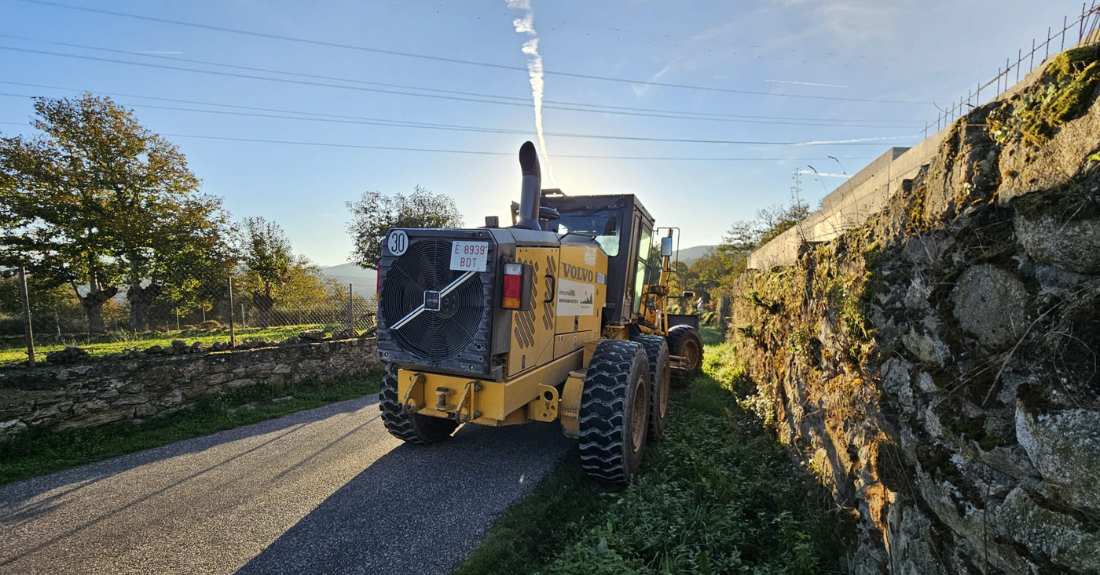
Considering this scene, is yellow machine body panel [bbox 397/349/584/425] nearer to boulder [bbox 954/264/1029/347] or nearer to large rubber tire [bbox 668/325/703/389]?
boulder [bbox 954/264/1029/347]

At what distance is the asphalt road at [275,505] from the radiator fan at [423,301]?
125cm

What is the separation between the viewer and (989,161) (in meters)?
1.85

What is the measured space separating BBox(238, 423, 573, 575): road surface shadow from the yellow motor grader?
0.51 metres

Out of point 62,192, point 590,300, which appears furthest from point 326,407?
point 62,192

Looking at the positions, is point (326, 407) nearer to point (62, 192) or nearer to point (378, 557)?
point (378, 557)

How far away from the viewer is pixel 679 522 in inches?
119

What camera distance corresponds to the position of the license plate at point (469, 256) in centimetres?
328

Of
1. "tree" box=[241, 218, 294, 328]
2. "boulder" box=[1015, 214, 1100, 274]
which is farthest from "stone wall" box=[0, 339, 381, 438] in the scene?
"tree" box=[241, 218, 294, 328]

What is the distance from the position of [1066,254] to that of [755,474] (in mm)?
2916

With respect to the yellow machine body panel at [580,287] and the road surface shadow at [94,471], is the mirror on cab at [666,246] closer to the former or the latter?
the yellow machine body panel at [580,287]

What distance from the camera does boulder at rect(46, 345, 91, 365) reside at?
197 inches

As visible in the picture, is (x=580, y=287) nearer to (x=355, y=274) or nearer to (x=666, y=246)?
(x=666, y=246)

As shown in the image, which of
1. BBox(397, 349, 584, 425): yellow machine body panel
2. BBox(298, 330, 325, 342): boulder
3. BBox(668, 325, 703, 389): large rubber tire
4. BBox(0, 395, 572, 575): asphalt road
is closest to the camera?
BBox(0, 395, 572, 575): asphalt road

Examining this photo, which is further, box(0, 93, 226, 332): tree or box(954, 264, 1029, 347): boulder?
box(0, 93, 226, 332): tree
